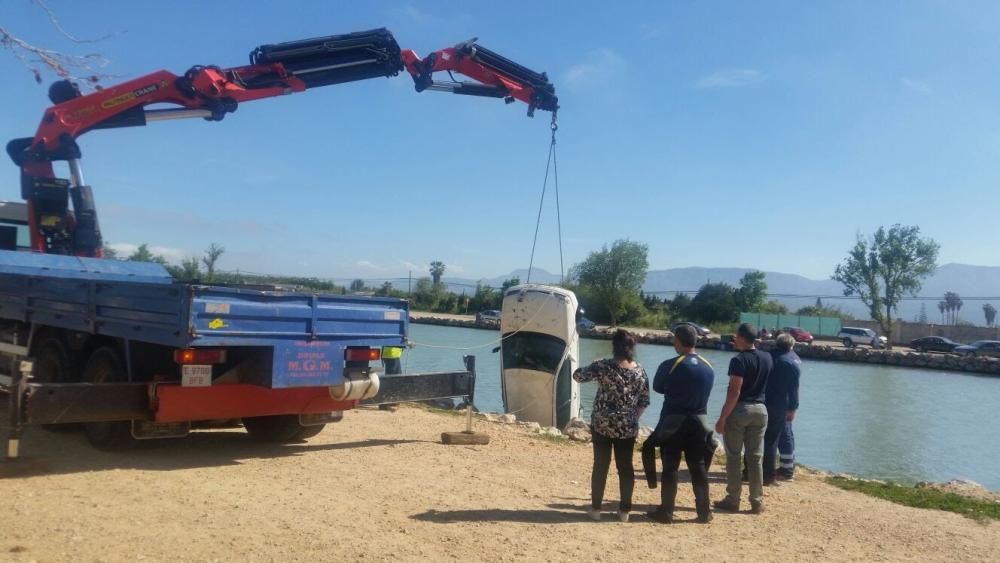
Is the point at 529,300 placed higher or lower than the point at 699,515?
higher

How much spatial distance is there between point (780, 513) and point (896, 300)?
68.9 meters

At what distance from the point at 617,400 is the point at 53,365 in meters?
6.25

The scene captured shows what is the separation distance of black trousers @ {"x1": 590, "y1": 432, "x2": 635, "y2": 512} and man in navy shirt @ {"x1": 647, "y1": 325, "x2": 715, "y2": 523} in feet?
1.06

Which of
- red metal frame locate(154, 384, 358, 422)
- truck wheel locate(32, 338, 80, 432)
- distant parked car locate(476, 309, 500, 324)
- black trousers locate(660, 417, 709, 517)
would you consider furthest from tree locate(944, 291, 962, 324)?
truck wheel locate(32, 338, 80, 432)

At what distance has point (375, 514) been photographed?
21.0 feet

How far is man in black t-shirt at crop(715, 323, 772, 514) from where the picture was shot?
7.46m

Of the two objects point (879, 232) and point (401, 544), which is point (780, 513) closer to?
point (401, 544)

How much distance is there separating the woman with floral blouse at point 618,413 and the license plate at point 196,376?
354cm

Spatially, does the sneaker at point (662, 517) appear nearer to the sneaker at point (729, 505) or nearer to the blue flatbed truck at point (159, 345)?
the sneaker at point (729, 505)

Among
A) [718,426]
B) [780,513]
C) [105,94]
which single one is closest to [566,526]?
[718,426]

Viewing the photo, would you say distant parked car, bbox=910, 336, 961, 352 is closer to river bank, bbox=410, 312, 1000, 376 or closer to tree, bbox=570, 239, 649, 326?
river bank, bbox=410, 312, 1000, 376

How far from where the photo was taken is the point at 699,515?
7.01 m

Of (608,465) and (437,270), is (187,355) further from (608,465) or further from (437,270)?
(437,270)

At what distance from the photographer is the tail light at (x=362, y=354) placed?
27.2 feet
